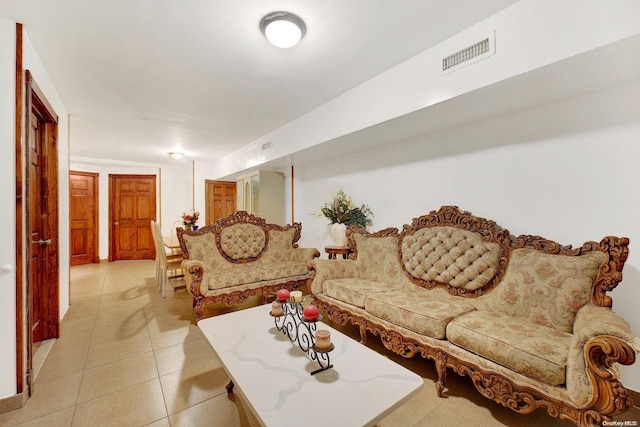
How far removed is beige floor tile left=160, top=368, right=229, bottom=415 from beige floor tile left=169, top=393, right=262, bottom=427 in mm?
61

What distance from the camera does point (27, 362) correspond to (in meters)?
1.83

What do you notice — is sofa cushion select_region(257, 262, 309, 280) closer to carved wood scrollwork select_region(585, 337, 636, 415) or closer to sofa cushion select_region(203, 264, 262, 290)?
sofa cushion select_region(203, 264, 262, 290)

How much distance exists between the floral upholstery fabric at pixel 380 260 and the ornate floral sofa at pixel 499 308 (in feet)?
0.04

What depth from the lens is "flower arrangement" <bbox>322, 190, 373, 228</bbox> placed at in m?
3.70

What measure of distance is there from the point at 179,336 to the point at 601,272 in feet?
11.2

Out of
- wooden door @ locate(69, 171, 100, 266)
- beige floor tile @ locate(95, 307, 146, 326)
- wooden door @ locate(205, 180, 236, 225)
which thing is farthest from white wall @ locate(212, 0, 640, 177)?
wooden door @ locate(69, 171, 100, 266)

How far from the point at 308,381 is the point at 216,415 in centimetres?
75

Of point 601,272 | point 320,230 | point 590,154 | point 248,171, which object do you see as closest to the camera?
point 601,272

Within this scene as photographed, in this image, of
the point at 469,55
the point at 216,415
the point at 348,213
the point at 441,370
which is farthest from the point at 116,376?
the point at 469,55

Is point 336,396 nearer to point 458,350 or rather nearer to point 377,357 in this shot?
point 377,357

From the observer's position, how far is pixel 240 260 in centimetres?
366

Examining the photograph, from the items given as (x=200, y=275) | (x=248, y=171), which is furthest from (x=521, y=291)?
(x=248, y=171)

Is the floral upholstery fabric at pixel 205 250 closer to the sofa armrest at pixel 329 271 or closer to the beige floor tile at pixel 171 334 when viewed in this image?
the beige floor tile at pixel 171 334

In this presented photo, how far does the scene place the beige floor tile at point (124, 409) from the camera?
1.59 meters
